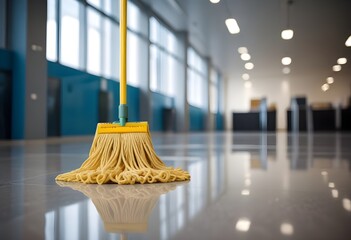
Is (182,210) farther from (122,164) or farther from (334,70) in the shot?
(334,70)

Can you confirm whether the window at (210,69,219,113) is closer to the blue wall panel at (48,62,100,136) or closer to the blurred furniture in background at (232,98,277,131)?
the blurred furniture in background at (232,98,277,131)

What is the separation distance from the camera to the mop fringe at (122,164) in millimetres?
1466

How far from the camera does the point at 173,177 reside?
1.53 m

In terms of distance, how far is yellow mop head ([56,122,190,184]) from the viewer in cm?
148

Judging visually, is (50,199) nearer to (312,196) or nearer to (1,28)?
(312,196)

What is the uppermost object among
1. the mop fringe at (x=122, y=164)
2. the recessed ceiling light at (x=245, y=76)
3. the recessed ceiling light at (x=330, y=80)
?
the recessed ceiling light at (x=245, y=76)

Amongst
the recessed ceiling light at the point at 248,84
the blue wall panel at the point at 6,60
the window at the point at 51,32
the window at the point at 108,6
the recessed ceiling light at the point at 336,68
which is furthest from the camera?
the recessed ceiling light at the point at 248,84

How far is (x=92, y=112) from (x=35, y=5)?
3340 mm

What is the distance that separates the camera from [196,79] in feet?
64.0

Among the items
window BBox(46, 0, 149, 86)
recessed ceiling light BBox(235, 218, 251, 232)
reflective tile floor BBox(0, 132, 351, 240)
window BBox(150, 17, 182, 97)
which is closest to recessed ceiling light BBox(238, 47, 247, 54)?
window BBox(150, 17, 182, 97)

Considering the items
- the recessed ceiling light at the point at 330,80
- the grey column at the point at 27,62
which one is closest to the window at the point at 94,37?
the grey column at the point at 27,62

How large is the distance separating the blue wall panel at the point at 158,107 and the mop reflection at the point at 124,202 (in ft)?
37.5

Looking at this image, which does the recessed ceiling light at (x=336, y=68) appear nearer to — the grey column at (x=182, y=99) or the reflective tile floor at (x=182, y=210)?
the grey column at (x=182, y=99)

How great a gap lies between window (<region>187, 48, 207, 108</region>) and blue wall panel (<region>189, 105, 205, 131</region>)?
1.07 feet
